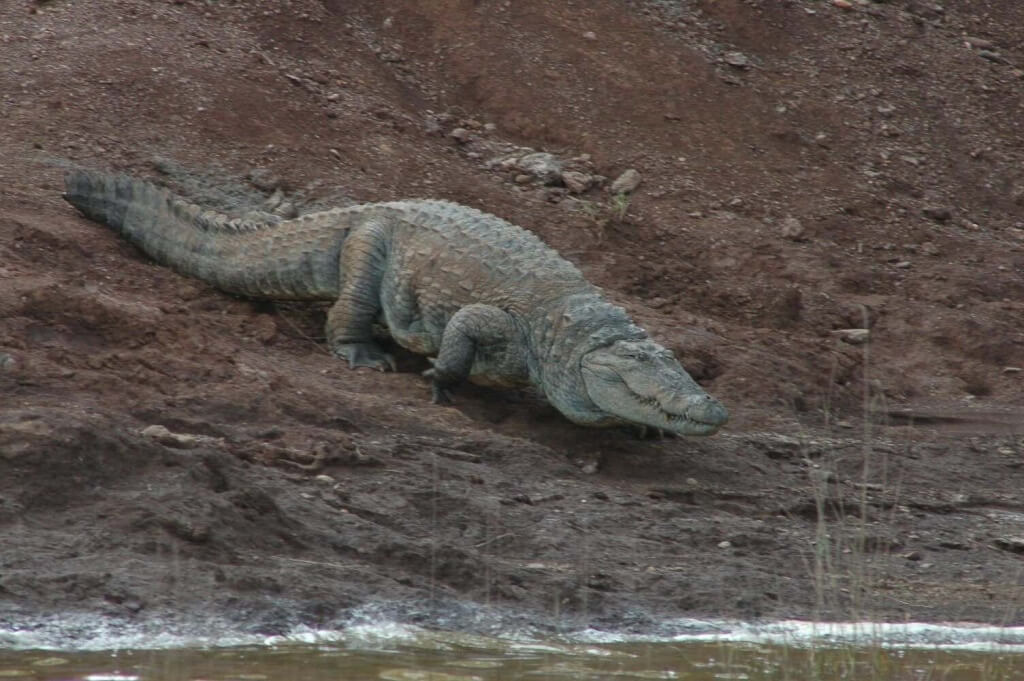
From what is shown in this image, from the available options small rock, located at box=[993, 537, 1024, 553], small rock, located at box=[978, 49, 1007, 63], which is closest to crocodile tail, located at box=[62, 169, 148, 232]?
small rock, located at box=[993, 537, 1024, 553]

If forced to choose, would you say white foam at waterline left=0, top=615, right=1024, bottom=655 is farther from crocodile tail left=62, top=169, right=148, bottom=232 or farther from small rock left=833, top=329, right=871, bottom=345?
crocodile tail left=62, top=169, right=148, bottom=232

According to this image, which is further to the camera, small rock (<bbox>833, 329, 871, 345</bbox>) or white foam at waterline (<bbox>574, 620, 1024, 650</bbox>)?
small rock (<bbox>833, 329, 871, 345</bbox>)

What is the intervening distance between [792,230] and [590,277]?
6.18 feet

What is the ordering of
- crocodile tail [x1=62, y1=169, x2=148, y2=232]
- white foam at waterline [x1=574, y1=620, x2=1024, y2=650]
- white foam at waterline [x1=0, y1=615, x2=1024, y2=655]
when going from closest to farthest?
white foam at waterline [x1=0, y1=615, x2=1024, y2=655]
white foam at waterline [x1=574, y1=620, x2=1024, y2=650]
crocodile tail [x1=62, y1=169, x2=148, y2=232]

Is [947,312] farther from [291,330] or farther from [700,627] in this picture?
[700,627]

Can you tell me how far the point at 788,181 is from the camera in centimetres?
1250

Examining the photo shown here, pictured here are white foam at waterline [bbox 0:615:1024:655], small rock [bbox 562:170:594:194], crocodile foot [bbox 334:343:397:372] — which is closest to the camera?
white foam at waterline [bbox 0:615:1024:655]

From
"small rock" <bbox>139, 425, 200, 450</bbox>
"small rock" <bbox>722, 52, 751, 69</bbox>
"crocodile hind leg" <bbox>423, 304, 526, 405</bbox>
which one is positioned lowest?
"small rock" <bbox>139, 425, 200, 450</bbox>

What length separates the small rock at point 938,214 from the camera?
1254cm

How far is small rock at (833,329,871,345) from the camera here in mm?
10688

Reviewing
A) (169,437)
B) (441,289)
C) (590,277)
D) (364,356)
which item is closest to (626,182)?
(590,277)

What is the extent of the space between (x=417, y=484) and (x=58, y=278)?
2.54 metres

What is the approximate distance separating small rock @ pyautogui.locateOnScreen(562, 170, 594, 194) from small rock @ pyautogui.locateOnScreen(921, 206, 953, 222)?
250cm

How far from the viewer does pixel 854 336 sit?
10.7 metres
